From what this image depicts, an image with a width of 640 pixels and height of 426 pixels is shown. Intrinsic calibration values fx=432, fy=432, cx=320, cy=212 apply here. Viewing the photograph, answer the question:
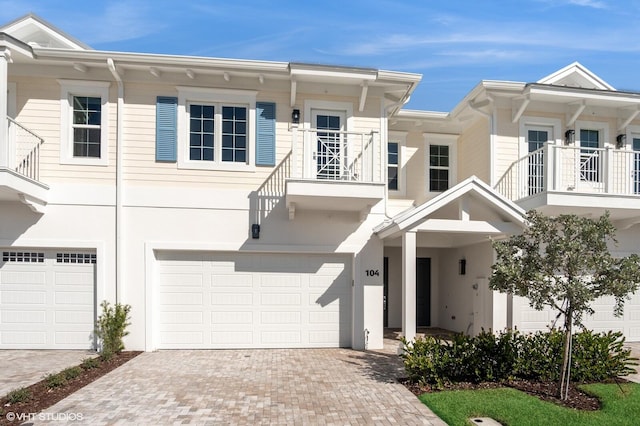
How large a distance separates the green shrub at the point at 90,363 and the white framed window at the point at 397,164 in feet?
27.1

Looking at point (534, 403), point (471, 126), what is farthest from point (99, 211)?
point (471, 126)

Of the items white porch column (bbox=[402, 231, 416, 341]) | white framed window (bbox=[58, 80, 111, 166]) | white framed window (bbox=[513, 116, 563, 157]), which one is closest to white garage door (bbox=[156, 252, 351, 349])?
white porch column (bbox=[402, 231, 416, 341])

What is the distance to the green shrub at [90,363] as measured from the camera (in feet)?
25.6

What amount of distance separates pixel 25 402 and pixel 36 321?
3970 millimetres

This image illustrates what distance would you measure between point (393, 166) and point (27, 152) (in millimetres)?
8969

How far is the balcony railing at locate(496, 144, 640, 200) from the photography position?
409 inches

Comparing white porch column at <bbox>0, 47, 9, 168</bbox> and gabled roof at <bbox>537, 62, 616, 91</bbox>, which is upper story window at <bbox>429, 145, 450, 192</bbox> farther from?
white porch column at <bbox>0, 47, 9, 168</bbox>

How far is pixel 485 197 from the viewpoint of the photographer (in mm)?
8609

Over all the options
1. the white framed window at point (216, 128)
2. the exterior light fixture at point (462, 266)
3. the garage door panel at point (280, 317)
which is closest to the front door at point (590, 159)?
the exterior light fixture at point (462, 266)

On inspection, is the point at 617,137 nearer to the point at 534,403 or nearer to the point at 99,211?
the point at 534,403

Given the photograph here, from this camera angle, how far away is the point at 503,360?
7.07 meters

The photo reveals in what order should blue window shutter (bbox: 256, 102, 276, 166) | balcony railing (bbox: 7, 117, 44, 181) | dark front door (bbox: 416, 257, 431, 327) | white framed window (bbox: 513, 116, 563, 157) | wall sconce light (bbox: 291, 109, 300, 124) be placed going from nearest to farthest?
balcony railing (bbox: 7, 117, 44, 181) < blue window shutter (bbox: 256, 102, 276, 166) < wall sconce light (bbox: 291, 109, 300, 124) < white framed window (bbox: 513, 116, 563, 157) < dark front door (bbox: 416, 257, 431, 327)

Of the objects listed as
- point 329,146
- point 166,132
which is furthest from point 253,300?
point 166,132

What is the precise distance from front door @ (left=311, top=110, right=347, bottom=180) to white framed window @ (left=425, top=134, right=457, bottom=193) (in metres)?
3.66
